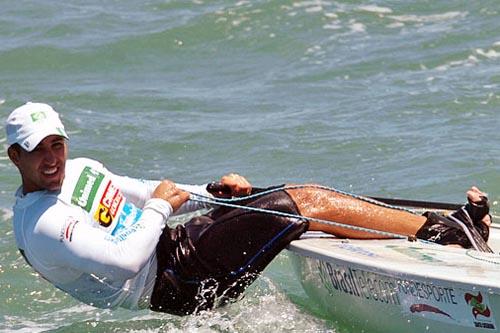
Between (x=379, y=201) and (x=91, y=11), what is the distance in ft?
29.2

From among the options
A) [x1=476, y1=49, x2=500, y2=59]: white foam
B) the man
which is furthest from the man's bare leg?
[x1=476, y1=49, x2=500, y2=59]: white foam

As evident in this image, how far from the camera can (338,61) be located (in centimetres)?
1138

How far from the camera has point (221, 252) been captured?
5.18 meters

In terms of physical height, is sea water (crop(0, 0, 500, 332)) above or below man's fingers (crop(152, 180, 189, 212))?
below

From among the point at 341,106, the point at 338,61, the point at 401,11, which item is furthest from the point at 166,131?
the point at 401,11

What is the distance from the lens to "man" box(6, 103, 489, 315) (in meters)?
4.70

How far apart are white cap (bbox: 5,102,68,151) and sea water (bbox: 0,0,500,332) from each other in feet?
3.99

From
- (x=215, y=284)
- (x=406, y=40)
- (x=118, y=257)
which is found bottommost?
(x=406, y=40)

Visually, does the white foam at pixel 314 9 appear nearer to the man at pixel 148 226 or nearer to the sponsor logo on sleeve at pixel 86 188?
the man at pixel 148 226

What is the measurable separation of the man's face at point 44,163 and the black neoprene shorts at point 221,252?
646 millimetres

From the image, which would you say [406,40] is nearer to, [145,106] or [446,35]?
[446,35]

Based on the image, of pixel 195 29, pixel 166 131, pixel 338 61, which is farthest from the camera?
pixel 195 29

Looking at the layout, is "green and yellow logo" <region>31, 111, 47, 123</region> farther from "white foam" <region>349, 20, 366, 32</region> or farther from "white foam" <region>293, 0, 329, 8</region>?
"white foam" <region>293, 0, 329, 8</region>

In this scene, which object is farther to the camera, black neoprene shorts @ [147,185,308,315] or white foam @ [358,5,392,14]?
white foam @ [358,5,392,14]
